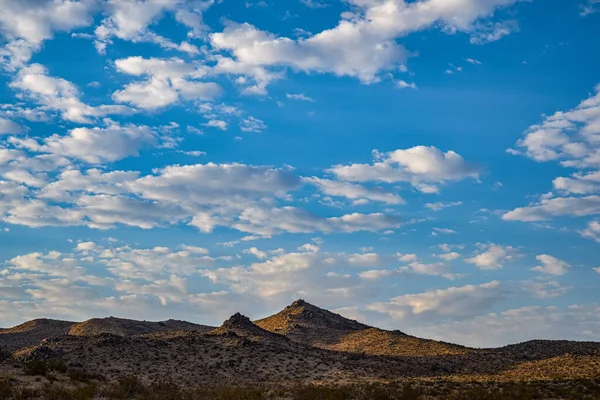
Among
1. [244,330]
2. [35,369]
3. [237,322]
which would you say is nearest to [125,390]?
[35,369]

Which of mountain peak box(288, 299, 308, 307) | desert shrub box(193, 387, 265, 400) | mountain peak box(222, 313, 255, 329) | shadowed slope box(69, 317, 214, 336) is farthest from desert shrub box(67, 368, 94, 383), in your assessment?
mountain peak box(288, 299, 308, 307)

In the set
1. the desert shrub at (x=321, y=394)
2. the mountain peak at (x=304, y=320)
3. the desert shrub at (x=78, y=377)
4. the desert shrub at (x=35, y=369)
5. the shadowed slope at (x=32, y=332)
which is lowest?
the desert shrub at (x=321, y=394)

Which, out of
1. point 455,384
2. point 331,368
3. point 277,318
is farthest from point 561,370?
point 277,318

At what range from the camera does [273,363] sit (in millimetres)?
60250

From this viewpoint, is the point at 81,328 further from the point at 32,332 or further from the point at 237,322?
the point at 237,322

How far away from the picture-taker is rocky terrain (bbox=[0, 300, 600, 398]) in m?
43.0

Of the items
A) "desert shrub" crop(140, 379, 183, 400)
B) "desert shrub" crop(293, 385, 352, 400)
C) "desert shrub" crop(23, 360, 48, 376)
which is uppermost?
"desert shrub" crop(23, 360, 48, 376)

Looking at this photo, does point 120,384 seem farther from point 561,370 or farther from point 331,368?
point 561,370

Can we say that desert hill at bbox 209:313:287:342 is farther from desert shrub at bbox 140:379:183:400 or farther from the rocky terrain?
desert shrub at bbox 140:379:183:400

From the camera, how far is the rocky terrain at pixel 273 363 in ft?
141

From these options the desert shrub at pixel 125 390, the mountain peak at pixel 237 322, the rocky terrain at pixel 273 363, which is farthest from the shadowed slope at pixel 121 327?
the desert shrub at pixel 125 390

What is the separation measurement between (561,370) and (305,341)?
4782 centimetres

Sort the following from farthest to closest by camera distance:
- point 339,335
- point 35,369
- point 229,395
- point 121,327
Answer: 1. point 121,327
2. point 339,335
3. point 35,369
4. point 229,395

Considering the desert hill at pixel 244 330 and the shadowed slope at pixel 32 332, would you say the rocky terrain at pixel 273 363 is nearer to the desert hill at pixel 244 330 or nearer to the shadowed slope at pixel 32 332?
the desert hill at pixel 244 330
